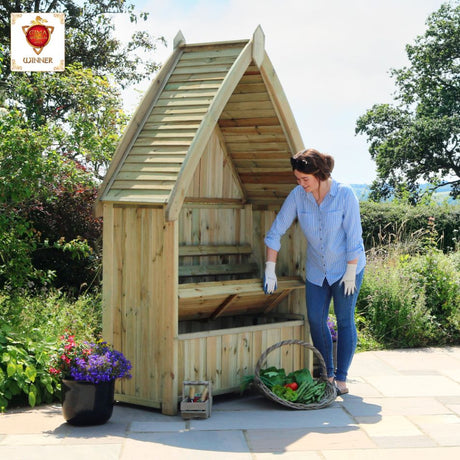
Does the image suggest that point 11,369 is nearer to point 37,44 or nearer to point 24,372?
point 24,372

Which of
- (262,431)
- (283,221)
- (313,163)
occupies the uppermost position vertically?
(313,163)

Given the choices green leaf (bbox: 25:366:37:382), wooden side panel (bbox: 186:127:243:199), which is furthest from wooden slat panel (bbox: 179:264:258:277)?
green leaf (bbox: 25:366:37:382)

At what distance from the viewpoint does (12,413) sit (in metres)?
5.11

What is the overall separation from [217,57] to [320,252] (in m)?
1.63

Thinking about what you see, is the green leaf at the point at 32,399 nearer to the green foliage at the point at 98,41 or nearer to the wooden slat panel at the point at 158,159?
the wooden slat panel at the point at 158,159

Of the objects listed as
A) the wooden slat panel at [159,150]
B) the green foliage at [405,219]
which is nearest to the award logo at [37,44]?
the wooden slat panel at [159,150]

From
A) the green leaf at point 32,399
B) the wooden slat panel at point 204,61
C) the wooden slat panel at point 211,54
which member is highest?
the wooden slat panel at point 211,54

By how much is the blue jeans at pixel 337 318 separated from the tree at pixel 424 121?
20.5m

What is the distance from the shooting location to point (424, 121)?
26.0 metres

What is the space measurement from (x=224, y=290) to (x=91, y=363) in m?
1.14

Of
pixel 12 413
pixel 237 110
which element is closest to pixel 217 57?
pixel 237 110

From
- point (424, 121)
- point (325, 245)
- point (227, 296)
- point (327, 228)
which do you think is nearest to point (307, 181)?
point (327, 228)

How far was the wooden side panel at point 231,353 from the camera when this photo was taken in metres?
5.21

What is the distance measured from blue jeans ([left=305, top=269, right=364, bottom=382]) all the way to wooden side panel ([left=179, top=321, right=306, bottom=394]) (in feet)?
0.74
